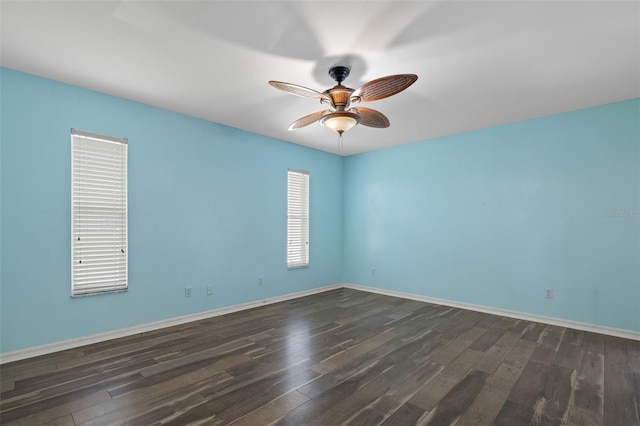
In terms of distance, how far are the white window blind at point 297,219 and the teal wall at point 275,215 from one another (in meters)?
0.18

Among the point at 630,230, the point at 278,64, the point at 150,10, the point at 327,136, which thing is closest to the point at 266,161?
the point at 327,136

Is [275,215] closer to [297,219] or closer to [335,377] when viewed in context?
[297,219]

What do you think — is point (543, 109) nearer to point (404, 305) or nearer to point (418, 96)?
point (418, 96)

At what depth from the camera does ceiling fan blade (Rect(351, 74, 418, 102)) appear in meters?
2.26

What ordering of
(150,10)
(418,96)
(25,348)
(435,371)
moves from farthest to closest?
(418,96) < (25,348) < (435,371) < (150,10)

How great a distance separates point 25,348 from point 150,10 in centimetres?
320

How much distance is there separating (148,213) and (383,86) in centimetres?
305

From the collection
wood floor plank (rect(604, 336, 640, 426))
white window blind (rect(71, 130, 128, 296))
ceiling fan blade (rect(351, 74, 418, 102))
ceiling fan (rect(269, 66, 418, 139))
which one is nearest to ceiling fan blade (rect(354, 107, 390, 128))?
ceiling fan (rect(269, 66, 418, 139))

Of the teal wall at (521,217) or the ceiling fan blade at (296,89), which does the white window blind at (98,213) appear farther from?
the teal wall at (521,217)

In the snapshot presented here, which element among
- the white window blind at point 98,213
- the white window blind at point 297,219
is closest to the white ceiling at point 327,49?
the white window blind at point 98,213

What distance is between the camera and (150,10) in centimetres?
207

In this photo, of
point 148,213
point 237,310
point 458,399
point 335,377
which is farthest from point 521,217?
point 148,213

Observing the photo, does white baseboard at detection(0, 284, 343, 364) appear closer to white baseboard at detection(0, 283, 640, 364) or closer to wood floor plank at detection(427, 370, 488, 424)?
white baseboard at detection(0, 283, 640, 364)

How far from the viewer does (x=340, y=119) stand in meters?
2.82
